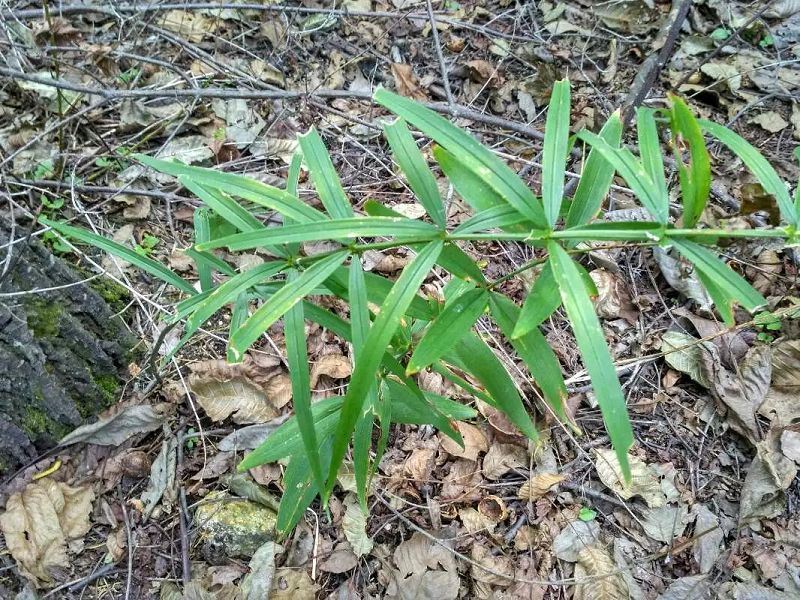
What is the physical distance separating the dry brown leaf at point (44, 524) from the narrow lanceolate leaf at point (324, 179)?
140 cm

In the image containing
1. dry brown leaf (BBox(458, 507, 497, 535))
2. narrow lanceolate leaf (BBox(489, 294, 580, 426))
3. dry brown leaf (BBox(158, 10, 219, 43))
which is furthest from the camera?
dry brown leaf (BBox(158, 10, 219, 43))

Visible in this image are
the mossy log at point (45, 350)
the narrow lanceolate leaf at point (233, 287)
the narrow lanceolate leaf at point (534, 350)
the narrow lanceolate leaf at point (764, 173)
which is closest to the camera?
the narrow lanceolate leaf at point (764, 173)

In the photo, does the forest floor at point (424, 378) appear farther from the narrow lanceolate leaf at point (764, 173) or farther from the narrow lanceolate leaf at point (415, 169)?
the narrow lanceolate leaf at point (415, 169)

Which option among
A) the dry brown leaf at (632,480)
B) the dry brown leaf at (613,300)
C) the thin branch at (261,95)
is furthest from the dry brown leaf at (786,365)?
the thin branch at (261,95)

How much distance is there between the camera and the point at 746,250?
237 cm

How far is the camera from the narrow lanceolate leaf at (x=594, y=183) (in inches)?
44.4

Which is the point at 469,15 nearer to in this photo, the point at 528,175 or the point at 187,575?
the point at 528,175

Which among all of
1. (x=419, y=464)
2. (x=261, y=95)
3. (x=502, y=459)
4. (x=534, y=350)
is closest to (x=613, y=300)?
(x=502, y=459)

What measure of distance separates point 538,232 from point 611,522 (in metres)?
1.31

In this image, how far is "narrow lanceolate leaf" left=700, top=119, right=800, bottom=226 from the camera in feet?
3.18

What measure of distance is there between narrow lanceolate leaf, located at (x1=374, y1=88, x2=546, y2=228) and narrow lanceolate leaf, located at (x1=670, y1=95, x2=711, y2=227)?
243mm

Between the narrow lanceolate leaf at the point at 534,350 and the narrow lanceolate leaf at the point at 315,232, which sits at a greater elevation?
the narrow lanceolate leaf at the point at 315,232

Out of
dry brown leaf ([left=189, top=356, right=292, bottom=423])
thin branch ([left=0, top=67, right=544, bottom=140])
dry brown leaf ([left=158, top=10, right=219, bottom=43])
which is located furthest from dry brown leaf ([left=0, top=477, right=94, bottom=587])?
dry brown leaf ([left=158, top=10, right=219, bottom=43])

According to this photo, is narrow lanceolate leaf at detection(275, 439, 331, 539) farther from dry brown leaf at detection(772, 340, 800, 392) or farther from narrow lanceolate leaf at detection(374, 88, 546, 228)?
dry brown leaf at detection(772, 340, 800, 392)
